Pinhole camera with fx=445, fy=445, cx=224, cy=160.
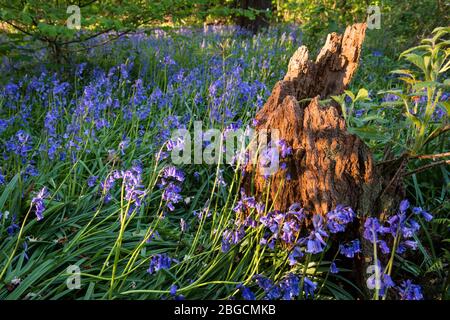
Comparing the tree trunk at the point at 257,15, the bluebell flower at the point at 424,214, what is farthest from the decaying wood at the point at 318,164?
the tree trunk at the point at 257,15

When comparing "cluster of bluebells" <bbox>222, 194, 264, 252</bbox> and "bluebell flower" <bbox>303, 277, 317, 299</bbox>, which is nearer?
"bluebell flower" <bbox>303, 277, 317, 299</bbox>

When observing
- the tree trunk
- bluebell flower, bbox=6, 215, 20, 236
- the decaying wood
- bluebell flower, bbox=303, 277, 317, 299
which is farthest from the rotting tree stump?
the tree trunk

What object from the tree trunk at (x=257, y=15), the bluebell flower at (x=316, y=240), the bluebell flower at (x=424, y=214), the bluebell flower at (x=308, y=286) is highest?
the tree trunk at (x=257, y=15)

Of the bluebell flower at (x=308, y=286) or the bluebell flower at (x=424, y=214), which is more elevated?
the bluebell flower at (x=424, y=214)

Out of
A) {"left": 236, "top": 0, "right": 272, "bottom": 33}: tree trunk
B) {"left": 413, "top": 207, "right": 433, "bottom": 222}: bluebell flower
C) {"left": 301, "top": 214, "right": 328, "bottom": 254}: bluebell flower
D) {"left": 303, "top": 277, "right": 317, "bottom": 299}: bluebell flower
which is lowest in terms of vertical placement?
{"left": 303, "top": 277, "right": 317, "bottom": 299}: bluebell flower

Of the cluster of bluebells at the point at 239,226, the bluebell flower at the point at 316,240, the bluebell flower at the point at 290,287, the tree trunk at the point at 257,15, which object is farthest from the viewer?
the tree trunk at the point at 257,15

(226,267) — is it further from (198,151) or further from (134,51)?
(134,51)

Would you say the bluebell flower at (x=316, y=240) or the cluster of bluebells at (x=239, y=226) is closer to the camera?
the bluebell flower at (x=316, y=240)

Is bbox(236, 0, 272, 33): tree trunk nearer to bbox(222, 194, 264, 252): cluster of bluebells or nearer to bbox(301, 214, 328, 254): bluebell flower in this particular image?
bbox(222, 194, 264, 252): cluster of bluebells

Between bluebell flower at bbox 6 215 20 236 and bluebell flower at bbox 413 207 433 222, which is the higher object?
bluebell flower at bbox 413 207 433 222

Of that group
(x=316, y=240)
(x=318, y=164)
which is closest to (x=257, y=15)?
(x=318, y=164)

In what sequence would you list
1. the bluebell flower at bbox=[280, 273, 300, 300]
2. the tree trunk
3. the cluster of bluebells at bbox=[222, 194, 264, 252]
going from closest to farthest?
the bluebell flower at bbox=[280, 273, 300, 300] → the cluster of bluebells at bbox=[222, 194, 264, 252] → the tree trunk

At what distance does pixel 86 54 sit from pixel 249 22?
15.3 feet

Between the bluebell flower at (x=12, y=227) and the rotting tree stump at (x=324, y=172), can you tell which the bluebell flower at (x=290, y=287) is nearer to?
the rotting tree stump at (x=324, y=172)
